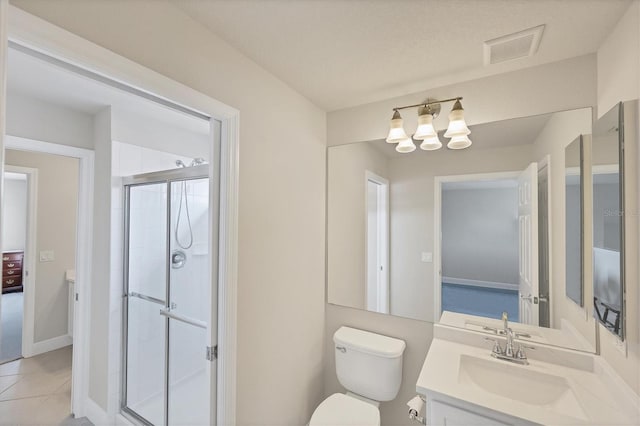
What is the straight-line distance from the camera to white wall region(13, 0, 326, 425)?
40.5 inches

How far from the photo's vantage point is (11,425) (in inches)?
80.4

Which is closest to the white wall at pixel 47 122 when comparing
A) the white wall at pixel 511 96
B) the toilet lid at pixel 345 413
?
the white wall at pixel 511 96

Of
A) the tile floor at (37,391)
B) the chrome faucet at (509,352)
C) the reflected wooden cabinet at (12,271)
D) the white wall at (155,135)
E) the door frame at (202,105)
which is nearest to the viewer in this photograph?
the door frame at (202,105)

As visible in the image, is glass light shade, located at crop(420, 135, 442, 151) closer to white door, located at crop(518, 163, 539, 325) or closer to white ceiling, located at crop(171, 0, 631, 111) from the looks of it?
white ceiling, located at crop(171, 0, 631, 111)

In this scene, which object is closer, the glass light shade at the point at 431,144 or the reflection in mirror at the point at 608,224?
the reflection in mirror at the point at 608,224

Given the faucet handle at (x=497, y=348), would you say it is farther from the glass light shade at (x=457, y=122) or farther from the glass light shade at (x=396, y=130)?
the glass light shade at (x=396, y=130)

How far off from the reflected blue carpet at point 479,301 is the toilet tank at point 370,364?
1.35ft

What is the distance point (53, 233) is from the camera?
338 centimetres

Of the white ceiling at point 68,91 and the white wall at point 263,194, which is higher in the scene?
the white ceiling at point 68,91

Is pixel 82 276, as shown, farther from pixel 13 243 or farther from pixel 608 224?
pixel 13 243

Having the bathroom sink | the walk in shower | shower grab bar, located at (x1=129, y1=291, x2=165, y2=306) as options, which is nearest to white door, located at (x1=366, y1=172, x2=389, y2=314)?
the bathroom sink

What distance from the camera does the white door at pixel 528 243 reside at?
1523mm

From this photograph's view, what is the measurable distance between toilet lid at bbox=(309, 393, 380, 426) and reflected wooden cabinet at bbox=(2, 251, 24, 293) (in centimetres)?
657

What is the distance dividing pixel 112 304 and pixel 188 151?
1.46m
